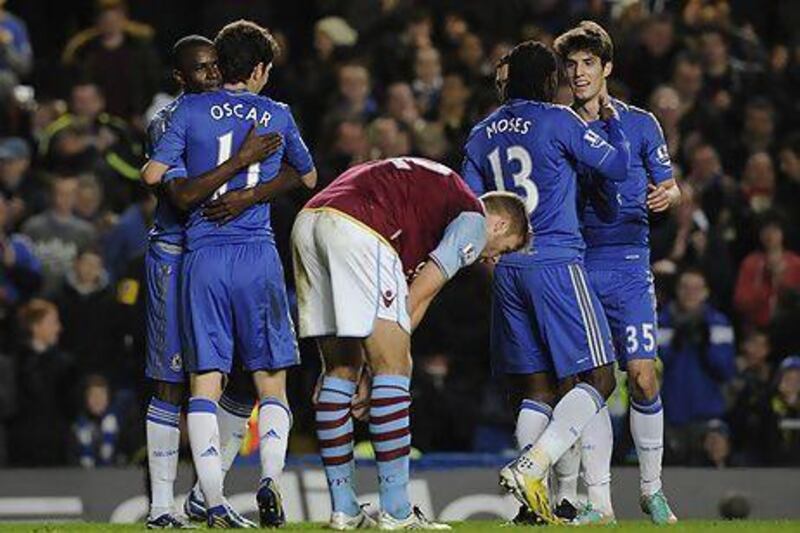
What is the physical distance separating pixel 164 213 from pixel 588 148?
88.5 inches

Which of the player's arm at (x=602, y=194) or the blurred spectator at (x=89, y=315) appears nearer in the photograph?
the player's arm at (x=602, y=194)

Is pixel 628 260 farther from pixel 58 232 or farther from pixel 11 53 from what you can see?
pixel 11 53

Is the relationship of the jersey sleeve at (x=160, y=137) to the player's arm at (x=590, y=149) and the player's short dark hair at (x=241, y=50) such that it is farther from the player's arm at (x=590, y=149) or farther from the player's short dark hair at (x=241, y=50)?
the player's arm at (x=590, y=149)

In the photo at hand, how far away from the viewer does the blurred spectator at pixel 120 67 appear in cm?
2053

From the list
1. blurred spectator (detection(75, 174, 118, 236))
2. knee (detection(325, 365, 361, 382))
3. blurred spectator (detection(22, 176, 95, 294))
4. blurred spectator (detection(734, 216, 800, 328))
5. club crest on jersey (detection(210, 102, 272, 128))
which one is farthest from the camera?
blurred spectator (detection(734, 216, 800, 328))

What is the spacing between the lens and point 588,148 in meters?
12.3

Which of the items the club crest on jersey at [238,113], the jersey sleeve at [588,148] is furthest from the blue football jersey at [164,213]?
the jersey sleeve at [588,148]

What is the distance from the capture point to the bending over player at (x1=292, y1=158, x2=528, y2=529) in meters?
11.1

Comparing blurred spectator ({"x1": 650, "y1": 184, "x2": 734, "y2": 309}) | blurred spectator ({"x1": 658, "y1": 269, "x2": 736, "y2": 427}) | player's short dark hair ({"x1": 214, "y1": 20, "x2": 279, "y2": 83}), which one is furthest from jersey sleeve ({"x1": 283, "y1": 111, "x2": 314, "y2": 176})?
blurred spectator ({"x1": 650, "y1": 184, "x2": 734, "y2": 309})

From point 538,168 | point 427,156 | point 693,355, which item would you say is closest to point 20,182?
point 427,156

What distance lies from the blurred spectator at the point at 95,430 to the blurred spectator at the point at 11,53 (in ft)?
13.8

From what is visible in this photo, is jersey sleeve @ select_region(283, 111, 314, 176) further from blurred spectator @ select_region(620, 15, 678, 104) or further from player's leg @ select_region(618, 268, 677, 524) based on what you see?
blurred spectator @ select_region(620, 15, 678, 104)

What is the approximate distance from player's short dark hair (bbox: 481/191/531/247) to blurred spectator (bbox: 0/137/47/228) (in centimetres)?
819

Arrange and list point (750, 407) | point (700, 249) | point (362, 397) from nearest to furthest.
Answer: point (362, 397) < point (750, 407) < point (700, 249)
